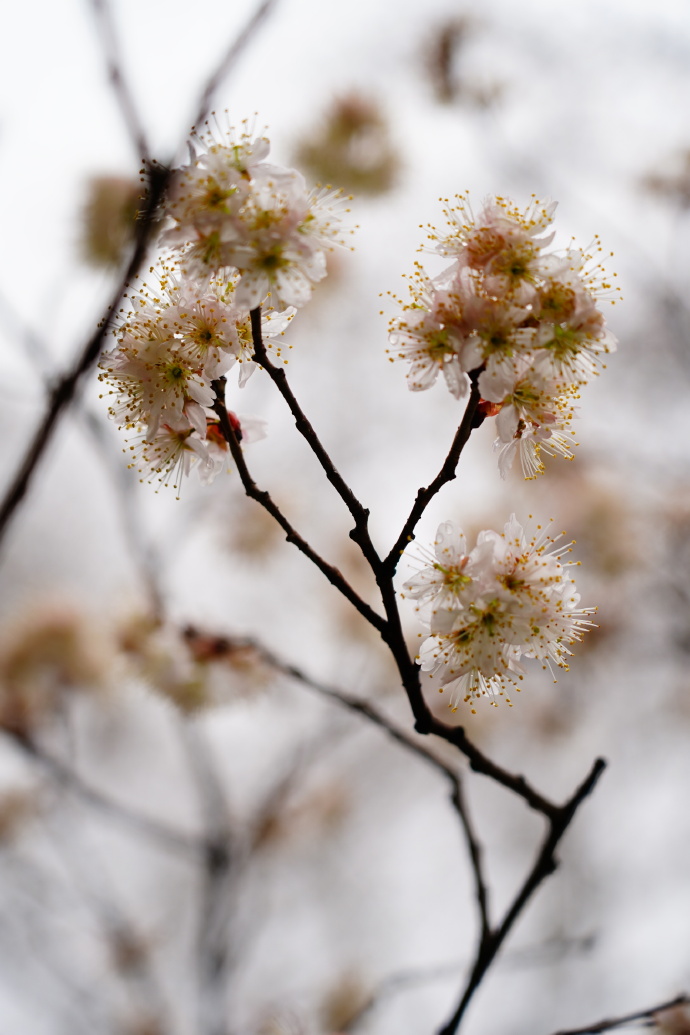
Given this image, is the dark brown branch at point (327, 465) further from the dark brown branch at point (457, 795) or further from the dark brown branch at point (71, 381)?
the dark brown branch at point (457, 795)

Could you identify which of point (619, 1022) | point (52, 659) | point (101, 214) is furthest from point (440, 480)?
point (101, 214)

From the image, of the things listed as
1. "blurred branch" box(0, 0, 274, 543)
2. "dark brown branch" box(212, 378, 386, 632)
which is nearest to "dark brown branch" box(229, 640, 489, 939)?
"dark brown branch" box(212, 378, 386, 632)

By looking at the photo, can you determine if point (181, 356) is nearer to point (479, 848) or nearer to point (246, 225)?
point (246, 225)

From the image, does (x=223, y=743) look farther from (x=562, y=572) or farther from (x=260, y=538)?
(x=562, y=572)

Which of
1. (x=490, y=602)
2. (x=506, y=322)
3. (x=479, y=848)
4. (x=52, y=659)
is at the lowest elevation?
(x=479, y=848)

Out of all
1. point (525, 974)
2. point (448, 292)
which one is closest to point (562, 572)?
point (448, 292)

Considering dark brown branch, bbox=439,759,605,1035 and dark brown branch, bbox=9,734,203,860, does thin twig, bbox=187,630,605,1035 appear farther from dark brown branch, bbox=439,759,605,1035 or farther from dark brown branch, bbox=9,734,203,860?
dark brown branch, bbox=9,734,203,860

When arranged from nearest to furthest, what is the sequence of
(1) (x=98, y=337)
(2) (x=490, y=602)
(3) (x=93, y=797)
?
(1) (x=98, y=337) → (2) (x=490, y=602) → (3) (x=93, y=797)
